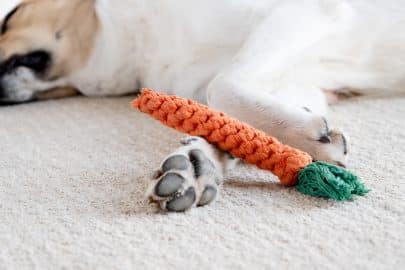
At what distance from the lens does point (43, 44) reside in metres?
1.74

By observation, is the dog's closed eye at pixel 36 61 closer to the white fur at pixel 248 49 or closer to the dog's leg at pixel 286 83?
the white fur at pixel 248 49

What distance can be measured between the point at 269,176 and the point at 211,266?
327mm

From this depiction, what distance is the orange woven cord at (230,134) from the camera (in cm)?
108

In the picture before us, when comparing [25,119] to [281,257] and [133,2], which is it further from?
[281,257]

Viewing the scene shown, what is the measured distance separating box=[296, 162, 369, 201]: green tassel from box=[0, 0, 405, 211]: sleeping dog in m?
0.10

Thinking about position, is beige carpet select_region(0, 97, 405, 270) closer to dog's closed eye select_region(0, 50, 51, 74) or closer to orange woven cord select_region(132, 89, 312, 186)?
orange woven cord select_region(132, 89, 312, 186)

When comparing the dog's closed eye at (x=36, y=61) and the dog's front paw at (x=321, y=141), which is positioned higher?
the dog's front paw at (x=321, y=141)

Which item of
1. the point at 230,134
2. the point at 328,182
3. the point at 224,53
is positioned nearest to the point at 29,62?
the point at 224,53

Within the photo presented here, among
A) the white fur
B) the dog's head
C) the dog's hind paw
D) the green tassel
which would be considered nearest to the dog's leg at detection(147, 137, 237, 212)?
the dog's hind paw

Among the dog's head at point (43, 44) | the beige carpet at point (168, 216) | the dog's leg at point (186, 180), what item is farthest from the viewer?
the dog's head at point (43, 44)

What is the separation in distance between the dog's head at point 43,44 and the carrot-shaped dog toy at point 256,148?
625 millimetres

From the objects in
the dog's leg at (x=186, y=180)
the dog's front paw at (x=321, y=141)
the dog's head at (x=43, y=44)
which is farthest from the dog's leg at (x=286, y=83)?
the dog's head at (x=43, y=44)

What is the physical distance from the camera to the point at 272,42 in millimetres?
1437

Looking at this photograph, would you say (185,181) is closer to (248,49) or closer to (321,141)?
(321,141)
